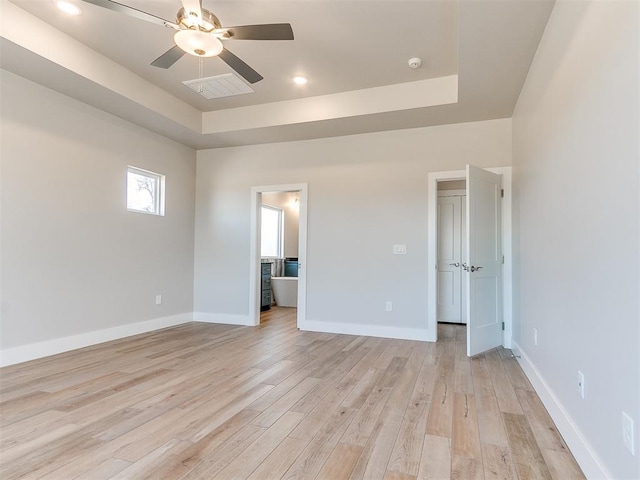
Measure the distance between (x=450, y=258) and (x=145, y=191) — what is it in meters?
4.55

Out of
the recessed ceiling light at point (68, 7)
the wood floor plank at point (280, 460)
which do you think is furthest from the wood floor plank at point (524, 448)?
the recessed ceiling light at point (68, 7)

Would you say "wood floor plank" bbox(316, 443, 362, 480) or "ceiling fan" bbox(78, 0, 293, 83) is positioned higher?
"ceiling fan" bbox(78, 0, 293, 83)

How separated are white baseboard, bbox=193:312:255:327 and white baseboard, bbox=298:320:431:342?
2.80ft

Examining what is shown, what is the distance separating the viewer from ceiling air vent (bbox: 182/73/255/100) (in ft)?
11.4

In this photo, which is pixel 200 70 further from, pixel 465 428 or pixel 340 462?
pixel 465 428

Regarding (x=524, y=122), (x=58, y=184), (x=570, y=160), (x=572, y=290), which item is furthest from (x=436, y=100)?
(x=58, y=184)

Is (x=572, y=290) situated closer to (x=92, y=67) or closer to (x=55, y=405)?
(x=55, y=405)

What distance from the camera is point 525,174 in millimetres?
3473

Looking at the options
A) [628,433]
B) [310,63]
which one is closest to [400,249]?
[310,63]

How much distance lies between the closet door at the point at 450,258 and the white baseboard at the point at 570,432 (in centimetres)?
278

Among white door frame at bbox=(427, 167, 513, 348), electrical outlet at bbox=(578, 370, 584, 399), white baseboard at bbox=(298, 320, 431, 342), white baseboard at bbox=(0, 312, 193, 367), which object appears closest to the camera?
electrical outlet at bbox=(578, 370, 584, 399)

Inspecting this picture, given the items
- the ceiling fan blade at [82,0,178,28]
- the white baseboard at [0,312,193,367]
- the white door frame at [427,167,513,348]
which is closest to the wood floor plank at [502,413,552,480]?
the white door frame at [427,167,513,348]

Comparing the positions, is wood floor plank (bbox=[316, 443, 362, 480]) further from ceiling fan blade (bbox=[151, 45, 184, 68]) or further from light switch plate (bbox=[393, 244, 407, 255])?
light switch plate (bbox=[393, 244, 407, 255])

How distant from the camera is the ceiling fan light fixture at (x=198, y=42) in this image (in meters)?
2.47
